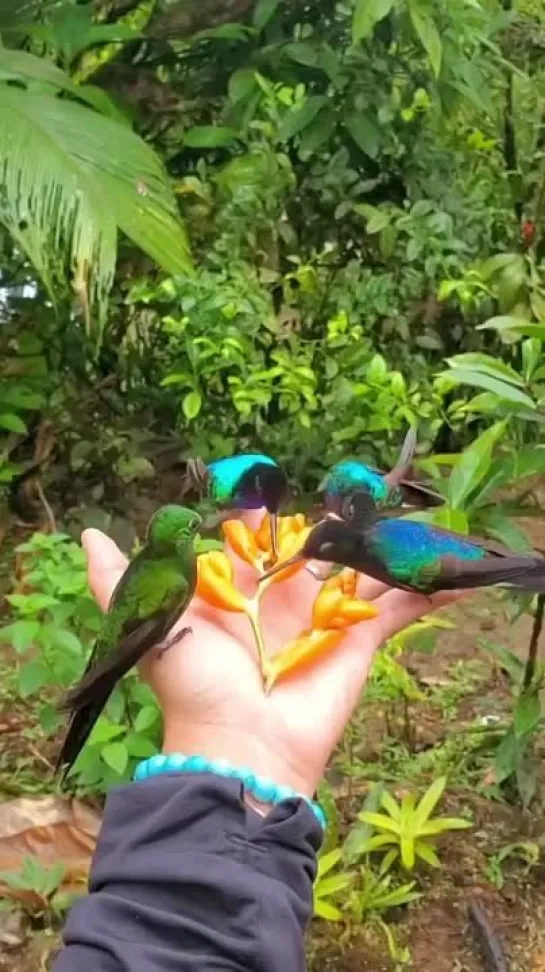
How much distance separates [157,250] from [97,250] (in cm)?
9

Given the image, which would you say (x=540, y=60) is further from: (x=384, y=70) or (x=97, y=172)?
(x=97, y=172)

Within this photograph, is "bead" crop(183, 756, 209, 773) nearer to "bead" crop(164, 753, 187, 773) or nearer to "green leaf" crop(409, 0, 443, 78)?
"bead" crop(164, 753, 187, 773)

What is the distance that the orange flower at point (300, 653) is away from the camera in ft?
3.24

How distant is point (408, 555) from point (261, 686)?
0.19m

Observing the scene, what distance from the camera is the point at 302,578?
1.09m

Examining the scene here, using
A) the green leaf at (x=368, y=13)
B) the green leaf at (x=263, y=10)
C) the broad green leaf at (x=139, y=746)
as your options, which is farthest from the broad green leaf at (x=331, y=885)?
the green leaf at (x=263, y=10)

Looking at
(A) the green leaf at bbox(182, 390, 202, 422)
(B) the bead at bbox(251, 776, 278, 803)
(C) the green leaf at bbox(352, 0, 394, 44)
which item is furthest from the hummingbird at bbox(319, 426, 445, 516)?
(A) the green leaf at bbox(182, 390, 202, 422)

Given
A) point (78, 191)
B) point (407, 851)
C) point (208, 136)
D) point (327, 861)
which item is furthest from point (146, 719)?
point (208, 136)

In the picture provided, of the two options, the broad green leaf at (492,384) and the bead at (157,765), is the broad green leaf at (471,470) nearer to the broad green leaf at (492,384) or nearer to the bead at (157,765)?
the broad green leaf at (492,384)

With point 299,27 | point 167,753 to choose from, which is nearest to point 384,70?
point 299,27

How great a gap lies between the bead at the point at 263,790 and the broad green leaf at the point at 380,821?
57 centimetres

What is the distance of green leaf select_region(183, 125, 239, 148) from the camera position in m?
2.13

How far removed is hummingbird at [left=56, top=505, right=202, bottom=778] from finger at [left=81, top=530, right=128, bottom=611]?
12cm

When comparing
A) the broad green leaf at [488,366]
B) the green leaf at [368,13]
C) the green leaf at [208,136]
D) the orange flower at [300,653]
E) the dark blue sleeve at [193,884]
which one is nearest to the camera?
the dark blue sleeve at [193,884]
